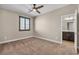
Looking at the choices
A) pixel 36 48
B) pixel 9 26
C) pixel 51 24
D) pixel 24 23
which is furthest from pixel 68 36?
pixel 9 26

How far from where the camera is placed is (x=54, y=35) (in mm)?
1713

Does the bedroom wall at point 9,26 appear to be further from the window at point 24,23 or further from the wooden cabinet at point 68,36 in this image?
the wooden cabinet at point 68,36

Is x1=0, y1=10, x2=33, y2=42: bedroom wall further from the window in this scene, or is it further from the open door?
the open door

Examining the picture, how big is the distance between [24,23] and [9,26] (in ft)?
1.04

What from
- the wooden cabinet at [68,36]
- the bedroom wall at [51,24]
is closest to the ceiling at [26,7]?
the bedroom wall at [51,24]

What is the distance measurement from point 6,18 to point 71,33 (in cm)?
137

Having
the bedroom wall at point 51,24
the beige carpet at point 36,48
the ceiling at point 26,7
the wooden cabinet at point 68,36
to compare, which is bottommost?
the beige carpet at point 36,48

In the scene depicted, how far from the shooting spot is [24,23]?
176 centimetres

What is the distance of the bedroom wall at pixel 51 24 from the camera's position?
1.61 meters

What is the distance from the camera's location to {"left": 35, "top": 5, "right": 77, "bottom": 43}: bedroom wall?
1.61 metres

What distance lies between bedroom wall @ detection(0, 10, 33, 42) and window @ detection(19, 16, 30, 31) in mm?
64

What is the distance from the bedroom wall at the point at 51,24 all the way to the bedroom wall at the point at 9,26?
0.34m

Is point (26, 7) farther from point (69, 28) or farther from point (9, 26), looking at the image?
point (69, 28)
